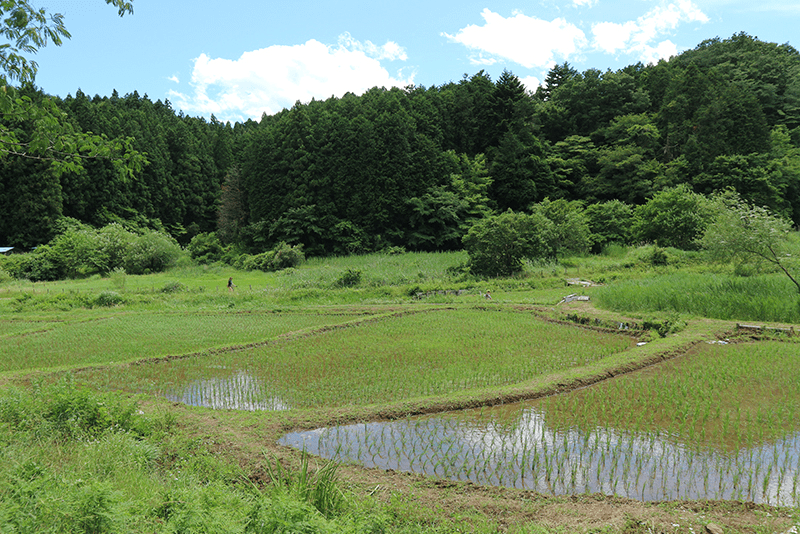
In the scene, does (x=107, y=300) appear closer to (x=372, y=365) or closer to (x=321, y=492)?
(x=372, y=365)

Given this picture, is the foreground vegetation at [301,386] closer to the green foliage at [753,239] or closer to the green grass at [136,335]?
the green grass at [136,335]

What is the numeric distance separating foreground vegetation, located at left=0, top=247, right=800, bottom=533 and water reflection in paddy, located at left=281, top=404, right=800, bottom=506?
372 millimetres

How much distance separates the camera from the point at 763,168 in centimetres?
3528

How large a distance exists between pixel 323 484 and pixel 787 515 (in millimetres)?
4306

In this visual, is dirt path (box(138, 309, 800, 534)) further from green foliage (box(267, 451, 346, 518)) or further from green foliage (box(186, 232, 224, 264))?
green foliage (box(186, 232, 224, 264))

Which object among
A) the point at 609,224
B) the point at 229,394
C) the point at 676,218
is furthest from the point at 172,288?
the point at 609,224

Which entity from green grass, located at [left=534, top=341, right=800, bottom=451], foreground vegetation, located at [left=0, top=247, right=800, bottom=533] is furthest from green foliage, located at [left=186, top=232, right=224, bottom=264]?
green grass, located at [left=534, top=341, right=800, bottom=451]

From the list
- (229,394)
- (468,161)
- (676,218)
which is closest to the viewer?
(229,394)

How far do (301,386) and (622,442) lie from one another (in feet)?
17.9

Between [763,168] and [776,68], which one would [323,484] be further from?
[776,68]

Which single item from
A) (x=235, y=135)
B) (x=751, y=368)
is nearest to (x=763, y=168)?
(x=751, y=368)

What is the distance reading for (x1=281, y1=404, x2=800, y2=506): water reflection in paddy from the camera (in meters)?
5.12

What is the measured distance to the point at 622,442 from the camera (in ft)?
20.6

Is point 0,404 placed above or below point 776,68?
below
